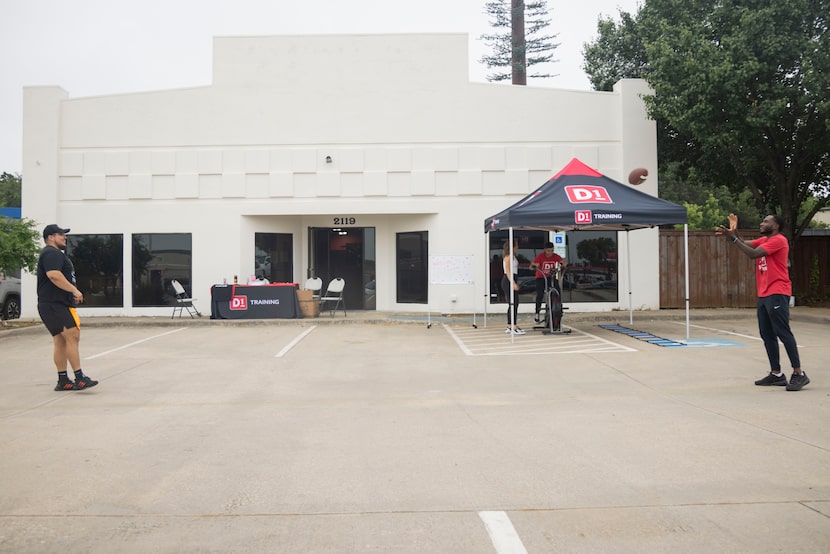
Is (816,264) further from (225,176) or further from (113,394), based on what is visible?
(113,394)

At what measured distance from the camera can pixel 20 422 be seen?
21.2ft

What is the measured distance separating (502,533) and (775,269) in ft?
19.2

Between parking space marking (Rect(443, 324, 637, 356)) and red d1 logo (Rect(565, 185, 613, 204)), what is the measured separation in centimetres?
268

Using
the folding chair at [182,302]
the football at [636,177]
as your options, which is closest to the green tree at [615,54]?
the football at [636,177]


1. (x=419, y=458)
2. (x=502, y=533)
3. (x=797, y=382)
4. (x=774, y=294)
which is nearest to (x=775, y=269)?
(x=774, y=294)

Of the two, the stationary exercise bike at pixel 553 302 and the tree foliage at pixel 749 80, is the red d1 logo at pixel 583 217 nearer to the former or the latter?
the stationary exercise bike at pixel 553 302

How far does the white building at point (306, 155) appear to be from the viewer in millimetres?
18547

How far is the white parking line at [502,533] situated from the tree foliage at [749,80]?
48.5 feet

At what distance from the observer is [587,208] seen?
491 inches

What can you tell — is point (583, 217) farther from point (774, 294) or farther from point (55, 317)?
point (55, 317)

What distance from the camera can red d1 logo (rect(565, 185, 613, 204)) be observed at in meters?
12.8

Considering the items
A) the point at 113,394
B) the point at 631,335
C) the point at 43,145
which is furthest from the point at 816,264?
the point at 43,145

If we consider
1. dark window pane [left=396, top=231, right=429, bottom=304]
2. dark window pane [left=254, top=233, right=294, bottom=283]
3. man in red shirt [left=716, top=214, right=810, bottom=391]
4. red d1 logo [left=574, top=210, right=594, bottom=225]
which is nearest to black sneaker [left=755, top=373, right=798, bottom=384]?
man in red shirt [left=716, top=214, right=810, bottom=391]

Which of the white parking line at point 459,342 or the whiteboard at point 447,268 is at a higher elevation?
the whiteboard at point 447,268
